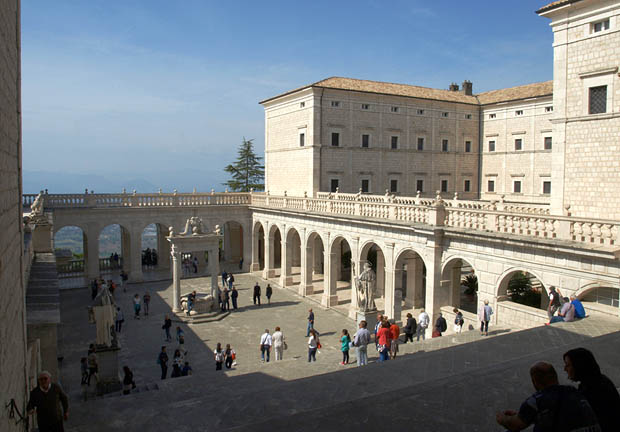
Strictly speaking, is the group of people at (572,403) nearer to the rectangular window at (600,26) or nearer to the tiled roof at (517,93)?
the rectangular window at (600,26)

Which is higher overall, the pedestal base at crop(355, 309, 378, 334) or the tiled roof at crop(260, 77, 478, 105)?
the tiled roof at crop(260, 77, 478, 105)

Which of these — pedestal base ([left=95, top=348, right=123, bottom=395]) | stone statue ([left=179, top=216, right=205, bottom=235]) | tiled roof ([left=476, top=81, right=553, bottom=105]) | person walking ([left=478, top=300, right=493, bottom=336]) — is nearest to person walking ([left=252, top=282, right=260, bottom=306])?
stone statue ([left=179, top=216, right=205, bottom=235])

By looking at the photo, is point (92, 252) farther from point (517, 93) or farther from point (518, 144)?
point (517, 93)

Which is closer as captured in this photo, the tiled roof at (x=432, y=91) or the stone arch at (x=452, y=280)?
the stone arch at (x=452, y=280)

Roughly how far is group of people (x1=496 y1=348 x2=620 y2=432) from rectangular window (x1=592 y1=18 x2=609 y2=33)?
66.9 feet

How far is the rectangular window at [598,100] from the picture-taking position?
781 inches

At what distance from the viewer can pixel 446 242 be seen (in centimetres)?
1898

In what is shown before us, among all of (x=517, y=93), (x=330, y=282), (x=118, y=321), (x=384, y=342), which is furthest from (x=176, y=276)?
(x=517, y=93)

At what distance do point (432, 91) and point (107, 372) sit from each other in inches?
1389

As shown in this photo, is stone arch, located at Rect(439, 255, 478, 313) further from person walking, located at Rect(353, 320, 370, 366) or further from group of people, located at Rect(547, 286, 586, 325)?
person walking, located at Rect(353, 320, 370, 366)

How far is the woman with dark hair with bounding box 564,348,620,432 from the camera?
13.6 ft

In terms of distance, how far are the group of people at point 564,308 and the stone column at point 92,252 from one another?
91.8 ft

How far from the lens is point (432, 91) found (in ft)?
137

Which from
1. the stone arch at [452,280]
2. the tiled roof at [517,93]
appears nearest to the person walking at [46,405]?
the stone arch at [452,280]
